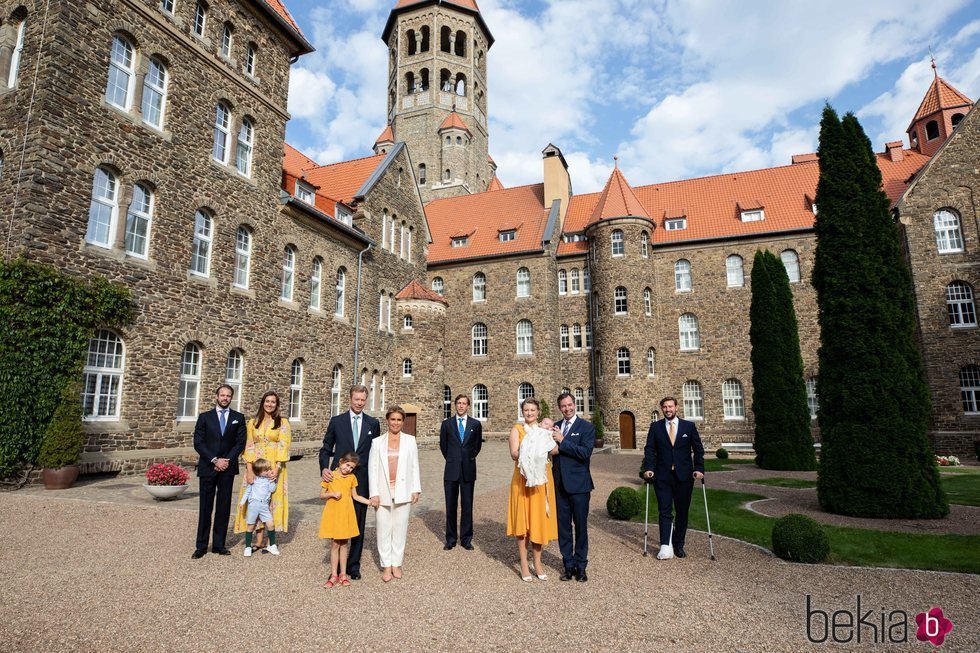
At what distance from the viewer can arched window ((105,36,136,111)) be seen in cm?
1337

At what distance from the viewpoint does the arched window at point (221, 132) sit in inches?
648

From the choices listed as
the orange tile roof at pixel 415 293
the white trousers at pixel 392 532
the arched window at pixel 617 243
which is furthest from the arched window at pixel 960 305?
the white trousers at pixel 392 532

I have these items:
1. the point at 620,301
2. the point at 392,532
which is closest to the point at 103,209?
the point at 392,532

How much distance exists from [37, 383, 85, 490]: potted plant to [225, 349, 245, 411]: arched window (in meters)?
5.18

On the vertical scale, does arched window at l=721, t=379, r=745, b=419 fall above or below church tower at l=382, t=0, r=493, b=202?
below

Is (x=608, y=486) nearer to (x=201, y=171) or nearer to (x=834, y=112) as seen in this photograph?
(x=834, y=112)

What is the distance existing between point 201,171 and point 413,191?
1335 cm

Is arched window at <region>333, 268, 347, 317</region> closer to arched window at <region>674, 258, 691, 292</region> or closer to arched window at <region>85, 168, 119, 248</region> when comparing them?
arched window at <region>85, 168, 119, 248</region>

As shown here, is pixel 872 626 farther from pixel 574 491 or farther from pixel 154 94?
pixel 154 94

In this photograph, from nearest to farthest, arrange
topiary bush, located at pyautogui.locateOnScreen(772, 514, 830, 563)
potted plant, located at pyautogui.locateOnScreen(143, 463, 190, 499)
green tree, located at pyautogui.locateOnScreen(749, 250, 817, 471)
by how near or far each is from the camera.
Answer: topiary bush, located at pyautogui.locateOnScreen(772, 514, 830, 563) → potted plant, located at pyautogui.locateOnScreen(143, 463, 190, 499) → green tree, located at pyautogui.locateOnScreen(749, 250, 817, 471)

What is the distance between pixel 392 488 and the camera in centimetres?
573

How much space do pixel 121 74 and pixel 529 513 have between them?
1509cm

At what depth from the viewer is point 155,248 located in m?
14.2

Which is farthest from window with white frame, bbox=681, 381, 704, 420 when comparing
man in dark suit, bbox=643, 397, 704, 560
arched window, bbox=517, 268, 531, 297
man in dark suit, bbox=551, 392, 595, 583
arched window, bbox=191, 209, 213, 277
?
man in dark suit, bbox=551, 392, 595, 583
